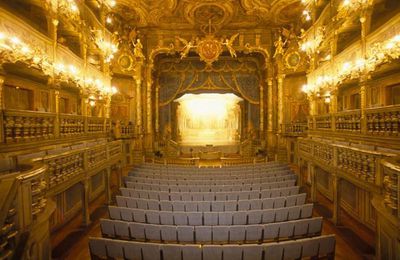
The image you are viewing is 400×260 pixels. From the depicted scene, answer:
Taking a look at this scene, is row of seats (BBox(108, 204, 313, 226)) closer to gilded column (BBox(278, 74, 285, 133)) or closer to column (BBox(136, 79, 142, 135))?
column (BBox(136, 79, 142, 135))

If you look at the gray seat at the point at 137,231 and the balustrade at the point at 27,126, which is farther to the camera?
the balustrade at the point at 27,126

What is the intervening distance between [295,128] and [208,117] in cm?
1106

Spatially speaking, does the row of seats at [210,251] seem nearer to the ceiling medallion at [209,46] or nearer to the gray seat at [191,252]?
the gray seat at [191,252]

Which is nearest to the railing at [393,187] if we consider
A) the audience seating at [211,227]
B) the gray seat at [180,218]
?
the audience seating at [211,227]

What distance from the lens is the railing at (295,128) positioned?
12266 mm

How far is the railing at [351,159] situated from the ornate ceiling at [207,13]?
9.25 m

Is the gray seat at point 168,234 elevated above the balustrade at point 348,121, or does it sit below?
below

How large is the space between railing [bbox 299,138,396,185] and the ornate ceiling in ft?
30.3

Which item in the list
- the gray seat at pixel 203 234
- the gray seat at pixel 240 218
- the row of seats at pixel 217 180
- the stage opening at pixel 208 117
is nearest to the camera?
the gray seat at pixel 203 234

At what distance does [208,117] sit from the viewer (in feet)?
74.2

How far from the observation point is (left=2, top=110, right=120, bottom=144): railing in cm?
459

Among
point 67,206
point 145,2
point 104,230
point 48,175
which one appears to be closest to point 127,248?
point 104,230

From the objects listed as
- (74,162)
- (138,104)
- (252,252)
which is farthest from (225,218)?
(138,104)

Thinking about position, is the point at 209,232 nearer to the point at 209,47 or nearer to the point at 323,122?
the point at 323,122
